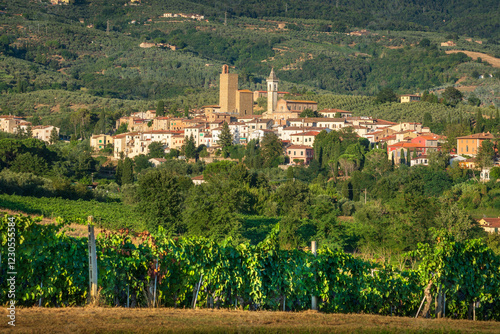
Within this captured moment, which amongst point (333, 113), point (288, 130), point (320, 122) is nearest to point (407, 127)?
point (320, 122)

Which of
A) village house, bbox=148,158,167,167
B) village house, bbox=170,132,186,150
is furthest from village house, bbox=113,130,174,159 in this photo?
village house, bbox=148,158,167,167

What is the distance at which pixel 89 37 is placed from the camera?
142000 mm

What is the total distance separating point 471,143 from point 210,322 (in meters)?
49.1

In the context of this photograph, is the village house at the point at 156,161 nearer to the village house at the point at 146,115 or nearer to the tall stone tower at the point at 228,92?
the village house at the point at 146,115

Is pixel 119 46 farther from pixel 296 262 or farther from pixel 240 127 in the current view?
pixel 296 262

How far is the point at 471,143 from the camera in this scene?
182 feet

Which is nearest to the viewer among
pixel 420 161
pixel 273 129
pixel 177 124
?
pixel 420 161

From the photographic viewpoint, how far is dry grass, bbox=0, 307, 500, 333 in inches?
367

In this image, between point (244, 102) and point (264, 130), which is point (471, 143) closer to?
point (264, 130)

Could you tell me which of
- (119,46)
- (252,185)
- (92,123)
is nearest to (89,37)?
(119,46)

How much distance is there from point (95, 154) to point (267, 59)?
8844 centimetres

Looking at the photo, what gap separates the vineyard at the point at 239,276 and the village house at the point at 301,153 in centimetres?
4448

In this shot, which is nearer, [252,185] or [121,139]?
[252,185]

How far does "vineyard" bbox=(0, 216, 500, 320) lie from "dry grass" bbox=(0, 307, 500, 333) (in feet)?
1.98
